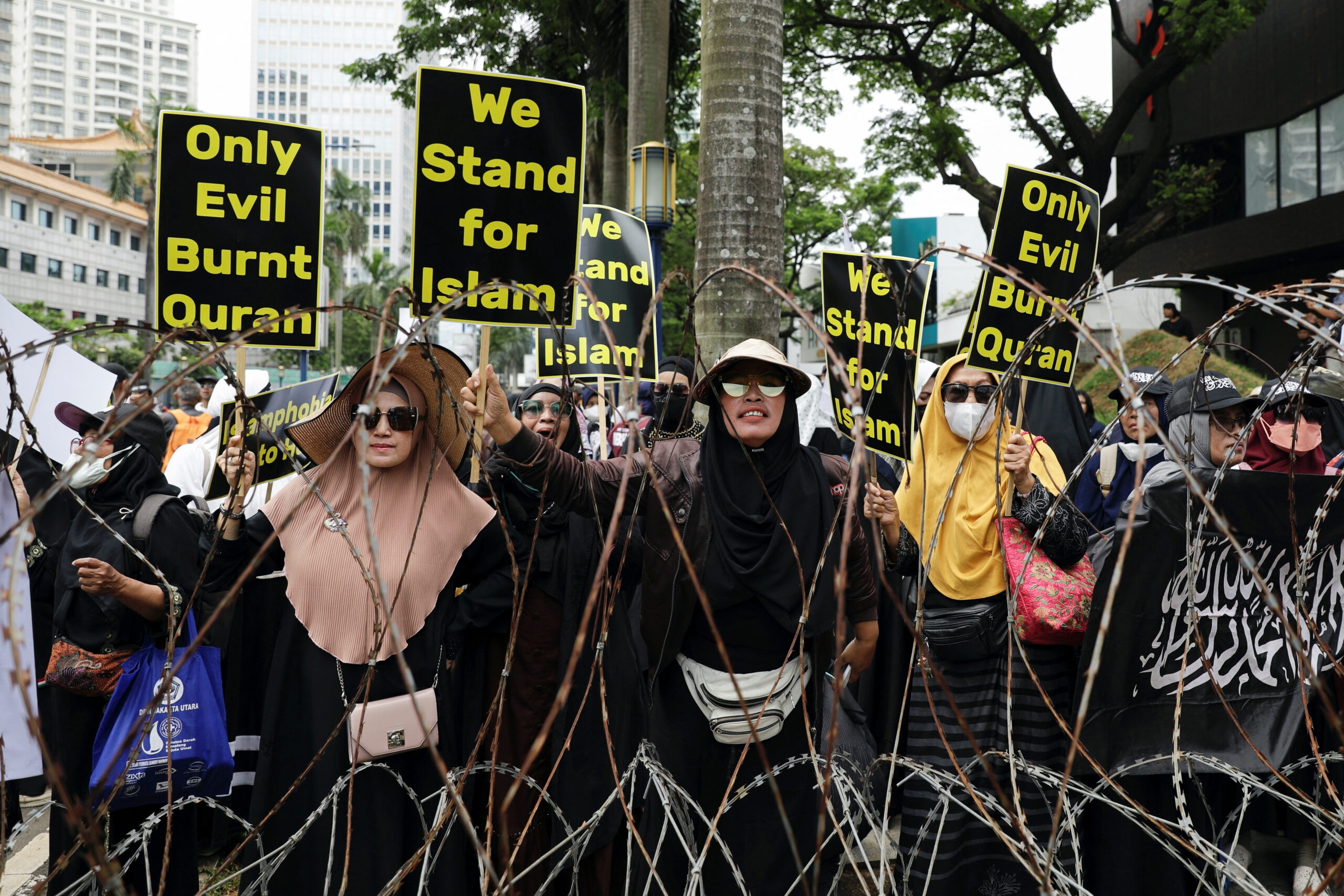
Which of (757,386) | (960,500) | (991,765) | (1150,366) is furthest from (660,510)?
(1150,366)

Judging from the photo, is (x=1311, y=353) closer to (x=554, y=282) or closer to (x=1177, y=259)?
(x=554, y=282)

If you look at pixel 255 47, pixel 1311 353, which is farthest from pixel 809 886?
pixel 255 47

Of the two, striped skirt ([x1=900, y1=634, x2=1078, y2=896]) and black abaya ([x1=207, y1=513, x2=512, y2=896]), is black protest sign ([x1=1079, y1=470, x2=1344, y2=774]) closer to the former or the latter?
striped skirt ([x1=900, y1=634, x2=1078, y2=896])

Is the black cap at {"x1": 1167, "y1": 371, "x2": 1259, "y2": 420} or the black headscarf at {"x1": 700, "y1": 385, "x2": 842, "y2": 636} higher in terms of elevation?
the black cap at {"x1": 1167, "y1": 371, "x2": 1259, "y2": 420}

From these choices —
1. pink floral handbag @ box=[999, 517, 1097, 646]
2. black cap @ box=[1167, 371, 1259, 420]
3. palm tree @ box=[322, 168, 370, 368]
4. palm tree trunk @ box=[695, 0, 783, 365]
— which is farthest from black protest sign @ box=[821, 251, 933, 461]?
palm tree @ box=[322, 168, 370, 368]

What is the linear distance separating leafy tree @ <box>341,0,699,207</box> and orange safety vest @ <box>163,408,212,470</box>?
6834 mm

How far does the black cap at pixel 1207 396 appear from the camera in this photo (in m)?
3.54

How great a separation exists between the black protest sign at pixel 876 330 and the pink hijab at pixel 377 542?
1.72 m

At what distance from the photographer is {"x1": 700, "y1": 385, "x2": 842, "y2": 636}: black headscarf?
9.38 ft

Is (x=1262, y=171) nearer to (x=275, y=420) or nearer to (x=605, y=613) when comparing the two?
(x=275, y=420)

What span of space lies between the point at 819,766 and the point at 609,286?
322 centimetres

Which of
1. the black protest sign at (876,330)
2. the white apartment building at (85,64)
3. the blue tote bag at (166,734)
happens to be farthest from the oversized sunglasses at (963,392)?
the white apartment building at (85,64)

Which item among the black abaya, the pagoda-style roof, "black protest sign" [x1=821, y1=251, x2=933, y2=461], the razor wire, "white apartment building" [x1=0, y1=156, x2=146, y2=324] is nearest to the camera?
the razor wire

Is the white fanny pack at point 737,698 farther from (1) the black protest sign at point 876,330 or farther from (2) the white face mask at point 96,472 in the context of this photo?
(2) the white face mask at point 96,472
